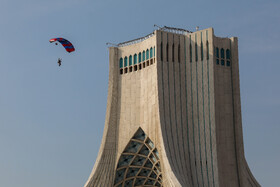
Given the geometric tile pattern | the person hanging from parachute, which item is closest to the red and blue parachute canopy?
the person hanging from parachute

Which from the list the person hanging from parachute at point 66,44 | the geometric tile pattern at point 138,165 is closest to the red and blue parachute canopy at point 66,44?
the person hanging from parachute at point 66,44

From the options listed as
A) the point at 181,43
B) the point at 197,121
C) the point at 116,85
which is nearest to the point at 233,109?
the point at 197,121

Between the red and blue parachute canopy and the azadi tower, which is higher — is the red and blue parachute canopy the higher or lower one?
the higher one

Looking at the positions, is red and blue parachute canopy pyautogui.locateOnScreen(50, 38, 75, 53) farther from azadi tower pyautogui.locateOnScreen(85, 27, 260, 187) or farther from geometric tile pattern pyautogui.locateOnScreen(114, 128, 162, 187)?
geometric tile pattern pyautogui.locateOnScreen(114, 128, 162, 187)

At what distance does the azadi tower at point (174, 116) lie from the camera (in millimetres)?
63938

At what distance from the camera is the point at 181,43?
67438 millimetres

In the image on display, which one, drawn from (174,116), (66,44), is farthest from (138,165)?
(66,44)

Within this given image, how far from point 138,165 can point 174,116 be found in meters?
7.11

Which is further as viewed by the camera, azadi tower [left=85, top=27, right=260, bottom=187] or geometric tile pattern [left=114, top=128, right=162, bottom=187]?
geometric tile pattern [left=114, top=128, right=162, bottom=187]

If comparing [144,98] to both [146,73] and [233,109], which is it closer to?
[146,73]

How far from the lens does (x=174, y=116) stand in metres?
65.6

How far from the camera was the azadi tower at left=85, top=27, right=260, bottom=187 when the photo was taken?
63938mm

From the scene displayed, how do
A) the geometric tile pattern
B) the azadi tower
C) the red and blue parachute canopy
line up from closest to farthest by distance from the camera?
1. the azadi tower
2. the red and blue parachute canopy
3. the geometric tile pattern

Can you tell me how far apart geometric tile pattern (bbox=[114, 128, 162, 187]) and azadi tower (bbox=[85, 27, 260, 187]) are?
0.33 ft
